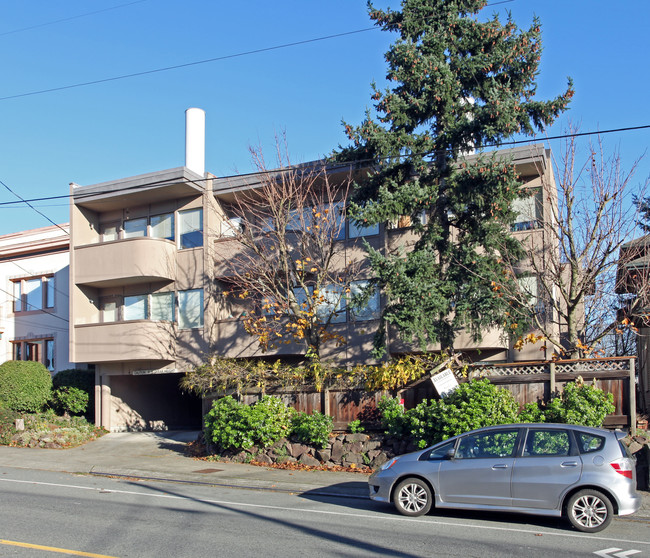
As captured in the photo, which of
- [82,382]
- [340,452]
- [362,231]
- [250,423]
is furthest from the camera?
[82,382]

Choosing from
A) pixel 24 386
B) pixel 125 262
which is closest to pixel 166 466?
pixel 125 262

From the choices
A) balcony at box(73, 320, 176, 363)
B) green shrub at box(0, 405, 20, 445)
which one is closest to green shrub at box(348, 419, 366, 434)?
balcony at box(73, 320, 176, 363)

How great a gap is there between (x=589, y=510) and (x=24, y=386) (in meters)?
20.2

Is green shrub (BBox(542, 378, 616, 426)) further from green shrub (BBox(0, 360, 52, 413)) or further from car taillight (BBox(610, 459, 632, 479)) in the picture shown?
green shrub (BBox(0, 360, 52, 413))

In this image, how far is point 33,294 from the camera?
28594 millimetres

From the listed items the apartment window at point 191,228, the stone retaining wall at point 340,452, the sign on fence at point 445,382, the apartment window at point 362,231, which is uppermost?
the apartment window at point 191,228

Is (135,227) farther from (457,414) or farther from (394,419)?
(457,414)

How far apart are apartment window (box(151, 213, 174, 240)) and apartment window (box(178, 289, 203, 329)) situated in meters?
2.29

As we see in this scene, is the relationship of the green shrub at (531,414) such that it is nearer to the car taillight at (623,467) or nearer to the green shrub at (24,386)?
the car taillight at (623,467)

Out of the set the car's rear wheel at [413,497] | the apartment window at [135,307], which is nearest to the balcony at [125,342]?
the apartment window at [135,307]

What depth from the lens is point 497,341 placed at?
18875 millimetres

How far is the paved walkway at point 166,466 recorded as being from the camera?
45.9 ft

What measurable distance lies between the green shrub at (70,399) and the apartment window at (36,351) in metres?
2.97

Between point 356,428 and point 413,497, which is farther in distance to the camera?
point 356,428
